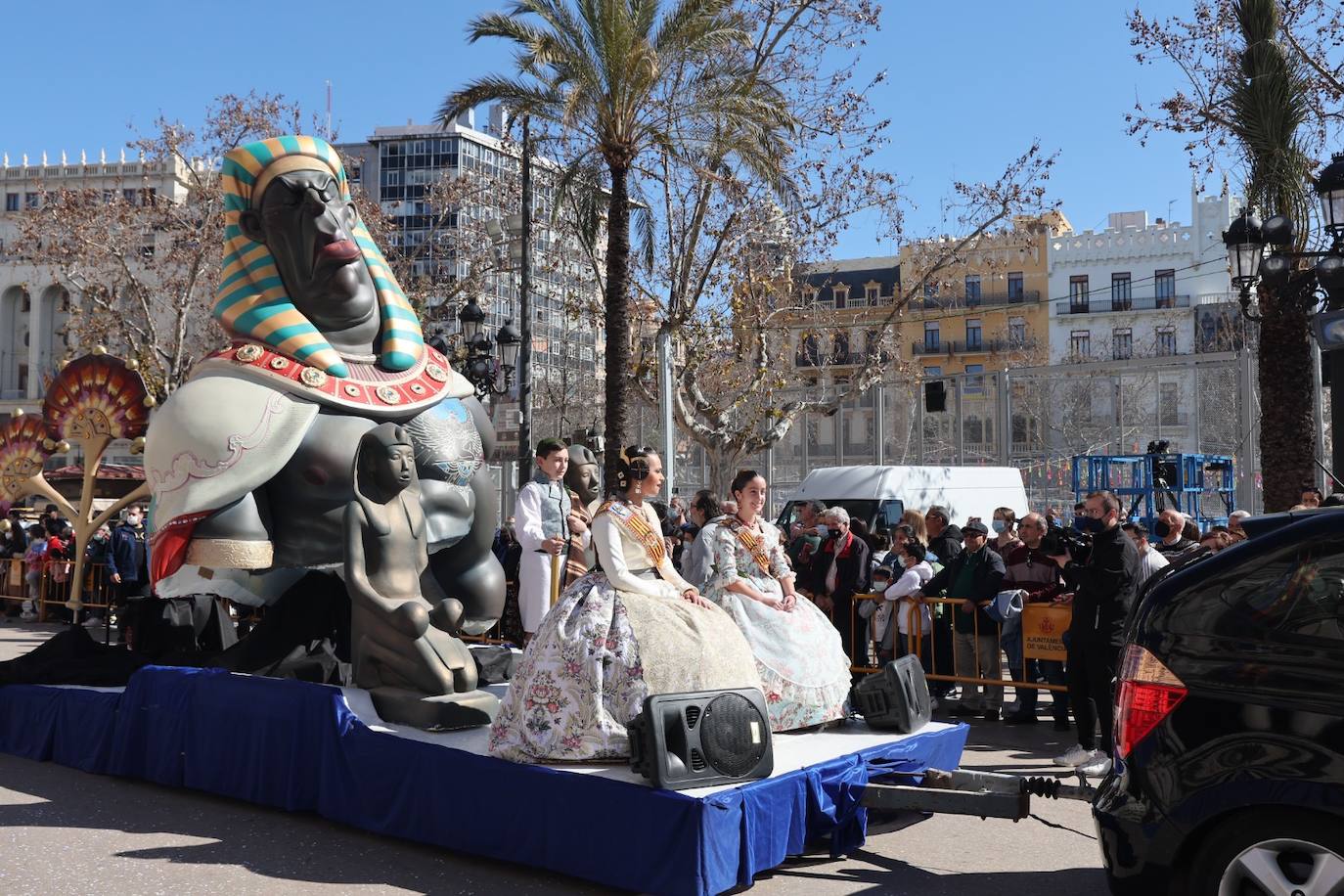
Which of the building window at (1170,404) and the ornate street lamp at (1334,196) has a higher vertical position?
the building window at (1170,404)

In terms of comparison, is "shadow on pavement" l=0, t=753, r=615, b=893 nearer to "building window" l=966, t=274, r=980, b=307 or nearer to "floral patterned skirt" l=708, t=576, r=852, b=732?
"floral patterned skirt" l=708, t=576, r=852, b=732

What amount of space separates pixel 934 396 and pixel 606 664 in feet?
61.1

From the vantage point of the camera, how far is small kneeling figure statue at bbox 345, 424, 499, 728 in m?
6.93

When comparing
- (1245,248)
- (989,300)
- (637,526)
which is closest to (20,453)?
(637,526)

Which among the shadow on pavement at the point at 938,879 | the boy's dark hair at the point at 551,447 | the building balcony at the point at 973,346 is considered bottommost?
the shadow on pavement at the point at 938,879

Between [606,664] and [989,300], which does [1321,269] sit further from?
[989,300]

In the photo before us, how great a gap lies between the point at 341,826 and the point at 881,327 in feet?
52.9

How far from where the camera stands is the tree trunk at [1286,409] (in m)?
15.0

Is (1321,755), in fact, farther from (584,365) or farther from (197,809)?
(584,365)

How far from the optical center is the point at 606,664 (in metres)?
6.00

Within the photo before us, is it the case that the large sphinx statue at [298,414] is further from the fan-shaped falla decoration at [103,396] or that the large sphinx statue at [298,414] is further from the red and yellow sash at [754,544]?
the fan-shaped falla decoration at [103,396]

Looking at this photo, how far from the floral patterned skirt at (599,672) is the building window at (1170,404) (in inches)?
1295

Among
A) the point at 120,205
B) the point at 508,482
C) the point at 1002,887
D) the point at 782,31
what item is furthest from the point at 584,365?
the point at 1002,887

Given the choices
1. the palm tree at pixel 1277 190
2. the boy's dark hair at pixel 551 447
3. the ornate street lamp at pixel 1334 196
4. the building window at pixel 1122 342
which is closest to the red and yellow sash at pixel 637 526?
the boy's dark hair at pixel 551 447
